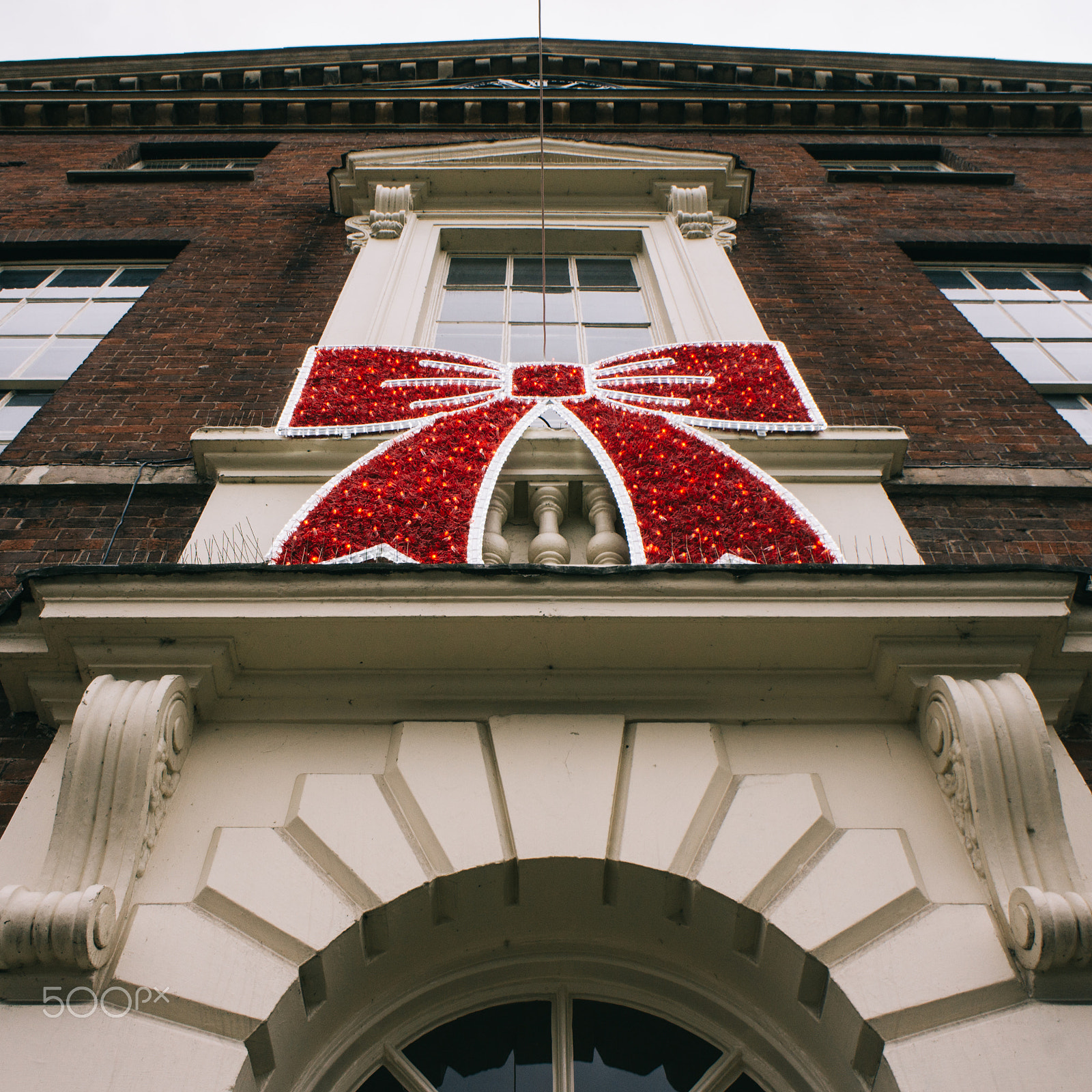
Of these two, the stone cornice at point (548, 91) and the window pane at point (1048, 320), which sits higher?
the stone cornice at point (548, 91)

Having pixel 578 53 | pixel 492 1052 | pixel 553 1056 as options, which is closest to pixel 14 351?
pixel 492 1052

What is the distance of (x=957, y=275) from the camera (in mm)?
7633

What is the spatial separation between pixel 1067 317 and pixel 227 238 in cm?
683

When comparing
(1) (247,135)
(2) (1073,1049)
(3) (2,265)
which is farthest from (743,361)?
(1) (247,135)

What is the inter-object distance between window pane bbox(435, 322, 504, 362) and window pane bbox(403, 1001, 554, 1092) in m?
4.39

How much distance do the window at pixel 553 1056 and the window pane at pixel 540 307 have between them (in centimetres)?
496

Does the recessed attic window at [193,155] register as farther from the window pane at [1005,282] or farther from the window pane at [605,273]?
the window pane at [1005,282]

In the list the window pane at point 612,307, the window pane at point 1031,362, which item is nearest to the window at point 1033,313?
the window pane at point 1031,362

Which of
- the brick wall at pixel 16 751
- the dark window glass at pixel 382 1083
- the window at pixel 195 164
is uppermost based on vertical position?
the window at pixel 195 164

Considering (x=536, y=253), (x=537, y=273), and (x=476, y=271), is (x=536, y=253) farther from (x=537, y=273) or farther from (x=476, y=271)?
(x=476, y=271)

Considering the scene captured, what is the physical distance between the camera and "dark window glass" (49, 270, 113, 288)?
24.0ft

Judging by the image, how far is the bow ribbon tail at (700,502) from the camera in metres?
3.93

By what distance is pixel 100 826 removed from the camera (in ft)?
9.32

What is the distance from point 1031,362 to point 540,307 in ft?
11.7
